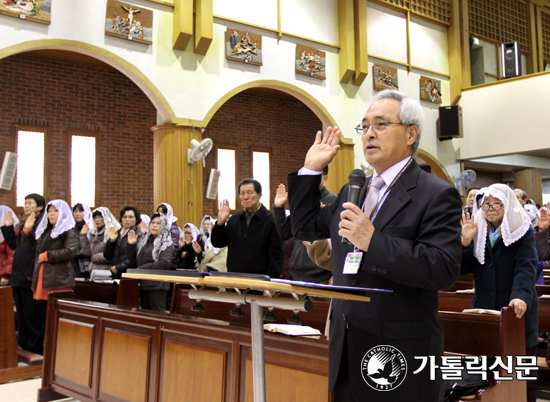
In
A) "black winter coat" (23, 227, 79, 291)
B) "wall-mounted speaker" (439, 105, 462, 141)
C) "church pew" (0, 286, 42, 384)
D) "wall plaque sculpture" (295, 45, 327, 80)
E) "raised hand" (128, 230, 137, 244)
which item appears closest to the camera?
"church pew" (0, 286, 42, 384)

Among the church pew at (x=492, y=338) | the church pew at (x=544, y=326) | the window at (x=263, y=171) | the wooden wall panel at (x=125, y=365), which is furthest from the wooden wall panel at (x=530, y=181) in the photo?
the wooden wall panel at (x=125, y=365)

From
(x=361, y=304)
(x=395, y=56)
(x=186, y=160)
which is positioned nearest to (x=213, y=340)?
(x=361, y=304)

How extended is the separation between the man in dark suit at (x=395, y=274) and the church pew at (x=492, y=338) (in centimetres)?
108

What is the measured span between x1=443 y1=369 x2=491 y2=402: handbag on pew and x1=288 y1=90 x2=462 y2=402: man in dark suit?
780 mm

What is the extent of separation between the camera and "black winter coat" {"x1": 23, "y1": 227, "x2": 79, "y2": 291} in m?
5.20

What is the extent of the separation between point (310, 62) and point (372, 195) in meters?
9.37

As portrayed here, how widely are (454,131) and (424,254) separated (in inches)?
467

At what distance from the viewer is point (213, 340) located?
110 inches

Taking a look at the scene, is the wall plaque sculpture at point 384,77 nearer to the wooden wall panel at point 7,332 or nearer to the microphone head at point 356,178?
the wooden wall panel at point 7,332

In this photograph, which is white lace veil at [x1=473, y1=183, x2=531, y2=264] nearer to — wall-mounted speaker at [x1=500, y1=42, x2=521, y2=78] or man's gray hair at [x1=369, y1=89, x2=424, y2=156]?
man's gray hair at [x1=369, y1=89, x2=424, y2=156]

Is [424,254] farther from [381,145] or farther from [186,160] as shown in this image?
[186,160]

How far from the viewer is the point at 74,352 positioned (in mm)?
3812

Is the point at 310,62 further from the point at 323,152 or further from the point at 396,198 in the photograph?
the point at 396,198

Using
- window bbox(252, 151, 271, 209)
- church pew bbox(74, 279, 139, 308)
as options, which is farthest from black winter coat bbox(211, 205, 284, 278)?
window bbox(252, 151, 271, 209)
